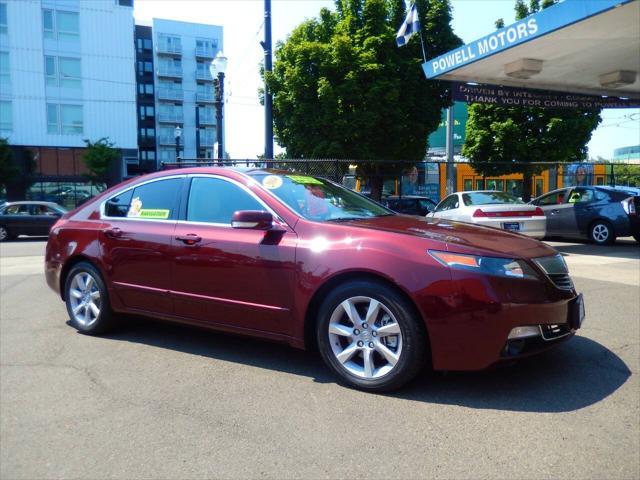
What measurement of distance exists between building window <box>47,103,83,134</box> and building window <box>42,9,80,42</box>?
5055mm

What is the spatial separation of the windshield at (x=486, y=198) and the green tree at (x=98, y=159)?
30.1 metres

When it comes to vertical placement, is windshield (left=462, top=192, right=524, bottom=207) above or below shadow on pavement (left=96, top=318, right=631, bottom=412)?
above

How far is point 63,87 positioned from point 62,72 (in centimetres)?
109

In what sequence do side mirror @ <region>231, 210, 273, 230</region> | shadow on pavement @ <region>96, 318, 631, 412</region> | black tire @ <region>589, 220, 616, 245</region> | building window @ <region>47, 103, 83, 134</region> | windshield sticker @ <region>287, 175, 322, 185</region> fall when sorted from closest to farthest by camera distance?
shadow on pavement @ <region>96, 318, 631, 412</region> → side mirror @ <region>231, 210, 273, 230</region> → windshield sticker @ <region>287, 175, 322, 185</region> → black tire @ <region>589, 220, 616, 245</region> → building window @ <region>47, 103, 83, 134</region>

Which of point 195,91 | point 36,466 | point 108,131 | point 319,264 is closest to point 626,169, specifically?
point 319,264

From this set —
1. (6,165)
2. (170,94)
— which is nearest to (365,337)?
(6,165)

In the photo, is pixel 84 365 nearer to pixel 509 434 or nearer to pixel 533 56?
pixel 509 434

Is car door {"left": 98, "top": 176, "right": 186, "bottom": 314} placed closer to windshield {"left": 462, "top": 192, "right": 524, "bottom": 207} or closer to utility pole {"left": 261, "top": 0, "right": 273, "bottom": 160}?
windshield {"left": 462, "top": 192, "right": 524, "bottom": 207}

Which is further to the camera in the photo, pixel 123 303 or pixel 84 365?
pixel 123 303

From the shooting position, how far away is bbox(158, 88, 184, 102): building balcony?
7112cm

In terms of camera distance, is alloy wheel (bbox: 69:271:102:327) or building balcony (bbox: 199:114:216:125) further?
building balcony (bbox: 199:114:216:125)

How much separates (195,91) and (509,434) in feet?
249

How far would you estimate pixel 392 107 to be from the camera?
1956 cm

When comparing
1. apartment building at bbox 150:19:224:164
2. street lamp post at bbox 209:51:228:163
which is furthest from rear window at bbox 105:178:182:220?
apartment building at bbox 150:19:224:164
